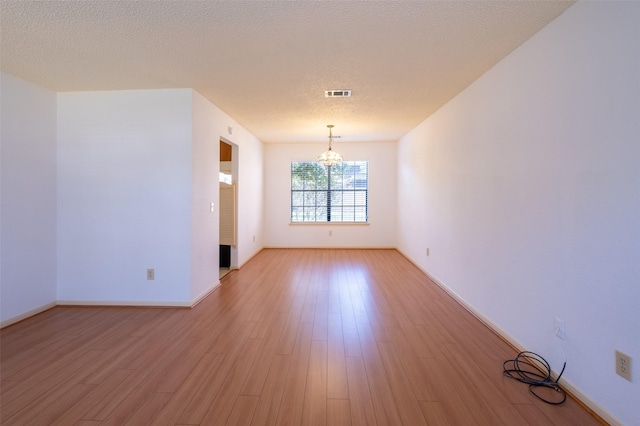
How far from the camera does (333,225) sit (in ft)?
22.9

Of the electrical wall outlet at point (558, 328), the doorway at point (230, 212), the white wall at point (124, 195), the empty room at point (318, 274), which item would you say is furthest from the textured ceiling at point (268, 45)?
the electrical wall outlet at point (558, 328)

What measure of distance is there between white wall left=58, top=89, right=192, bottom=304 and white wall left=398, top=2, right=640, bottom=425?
10.4 feet

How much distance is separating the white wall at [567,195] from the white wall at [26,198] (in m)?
4.66

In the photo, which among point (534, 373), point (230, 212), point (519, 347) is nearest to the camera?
point (534, 373)

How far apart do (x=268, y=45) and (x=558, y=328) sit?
2.95 m

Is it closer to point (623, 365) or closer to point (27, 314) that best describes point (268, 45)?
point (623, 365)

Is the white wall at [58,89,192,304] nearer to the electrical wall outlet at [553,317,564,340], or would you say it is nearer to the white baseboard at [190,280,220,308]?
the white baseboard at [190,280,220,308]

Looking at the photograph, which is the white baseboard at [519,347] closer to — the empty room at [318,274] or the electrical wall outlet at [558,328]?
the empty room at [318,274]

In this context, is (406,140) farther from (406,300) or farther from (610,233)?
(610,233)

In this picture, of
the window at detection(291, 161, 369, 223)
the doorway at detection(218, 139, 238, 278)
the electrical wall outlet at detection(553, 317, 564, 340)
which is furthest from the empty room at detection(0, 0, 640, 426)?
the window at detection(291, 161, 369, 223)

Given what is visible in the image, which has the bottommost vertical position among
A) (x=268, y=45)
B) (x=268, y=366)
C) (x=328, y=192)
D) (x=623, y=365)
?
(x=268, y=366)

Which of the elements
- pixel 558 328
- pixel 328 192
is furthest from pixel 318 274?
pixel 558 328

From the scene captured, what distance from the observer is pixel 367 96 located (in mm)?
3469

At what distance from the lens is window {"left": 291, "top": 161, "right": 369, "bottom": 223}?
6992 millimetres
